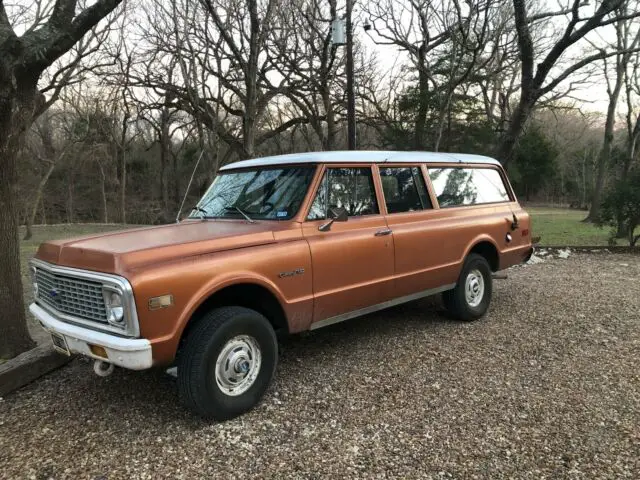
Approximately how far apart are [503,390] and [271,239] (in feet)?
7.29

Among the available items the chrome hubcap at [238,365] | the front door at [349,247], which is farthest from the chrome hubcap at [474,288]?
the chrome hubcap at [238,365]

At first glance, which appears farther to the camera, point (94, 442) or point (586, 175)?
point (586, 175)

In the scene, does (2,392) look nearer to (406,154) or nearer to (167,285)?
(167,285)

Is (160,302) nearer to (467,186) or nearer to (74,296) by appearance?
(74,296)

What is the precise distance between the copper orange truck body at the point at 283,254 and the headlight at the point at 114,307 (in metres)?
0.01

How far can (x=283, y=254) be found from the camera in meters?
3.78

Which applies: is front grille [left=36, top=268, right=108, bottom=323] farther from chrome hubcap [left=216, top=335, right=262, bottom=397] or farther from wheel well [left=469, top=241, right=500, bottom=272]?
wheel well [left=469, top=241, right=500, bottom=272]

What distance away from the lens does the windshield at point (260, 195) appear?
164 inches

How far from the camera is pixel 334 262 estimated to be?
4.14m

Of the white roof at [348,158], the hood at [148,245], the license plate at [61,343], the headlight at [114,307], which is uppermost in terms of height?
the white roof at [348,158]

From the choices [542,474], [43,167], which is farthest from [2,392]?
[43,167]

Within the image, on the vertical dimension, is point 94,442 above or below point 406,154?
below

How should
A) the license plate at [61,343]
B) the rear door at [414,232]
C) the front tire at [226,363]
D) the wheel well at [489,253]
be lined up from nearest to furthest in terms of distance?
the front tire at [226,363]
the license plate at [61,343]
the rear door at [414,232]
the wheel well at [489,253]

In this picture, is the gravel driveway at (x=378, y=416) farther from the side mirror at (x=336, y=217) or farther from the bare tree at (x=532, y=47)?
the bare tree at (x=532, y=47)
